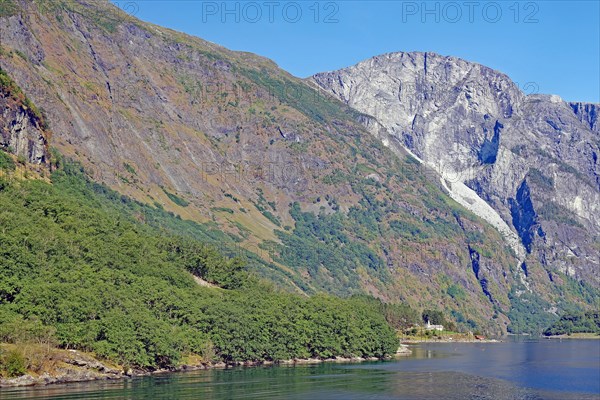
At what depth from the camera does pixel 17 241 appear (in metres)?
188

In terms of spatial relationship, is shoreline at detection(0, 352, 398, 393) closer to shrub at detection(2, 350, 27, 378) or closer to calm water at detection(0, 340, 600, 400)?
shrub at detection(2, 350, 27, 378)

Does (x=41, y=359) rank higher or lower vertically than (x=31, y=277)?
lower

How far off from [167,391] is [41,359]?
1075 inches

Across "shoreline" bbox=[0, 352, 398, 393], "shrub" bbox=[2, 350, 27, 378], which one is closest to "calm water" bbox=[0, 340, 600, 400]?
"shoreline" bbox=[0, 352, 398, 393]

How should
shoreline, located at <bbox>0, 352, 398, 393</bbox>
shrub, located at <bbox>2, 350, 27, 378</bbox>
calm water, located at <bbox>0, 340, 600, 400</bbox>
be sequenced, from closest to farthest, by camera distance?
calm water, located at <bbox>0, 340, 600, 400</bbox> < shrub, located at <bbox>2, 350, 27, 378</bbox> < shoreline, located at <bbox>0, 352, 398, 393</bbox>

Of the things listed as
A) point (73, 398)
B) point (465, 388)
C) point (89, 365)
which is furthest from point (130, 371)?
point (465, 388)

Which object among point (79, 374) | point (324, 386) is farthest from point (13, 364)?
point (324, 386)

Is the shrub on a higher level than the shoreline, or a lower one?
higher

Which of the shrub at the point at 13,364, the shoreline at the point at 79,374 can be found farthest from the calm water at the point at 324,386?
the shrub at the point at 13,364

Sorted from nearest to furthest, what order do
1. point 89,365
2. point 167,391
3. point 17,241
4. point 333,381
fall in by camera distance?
point 167,391 < point 89,365 < point 333,381 < point 17,241

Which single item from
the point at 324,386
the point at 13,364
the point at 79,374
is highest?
the point at 13,364

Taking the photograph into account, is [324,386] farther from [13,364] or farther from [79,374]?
[13,364]

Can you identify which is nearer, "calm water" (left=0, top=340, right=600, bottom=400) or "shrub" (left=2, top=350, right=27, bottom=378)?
"calm water" (left=0, top=340, right=600, bottom=400)

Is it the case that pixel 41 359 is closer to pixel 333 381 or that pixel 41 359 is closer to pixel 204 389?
pixel 204 389
